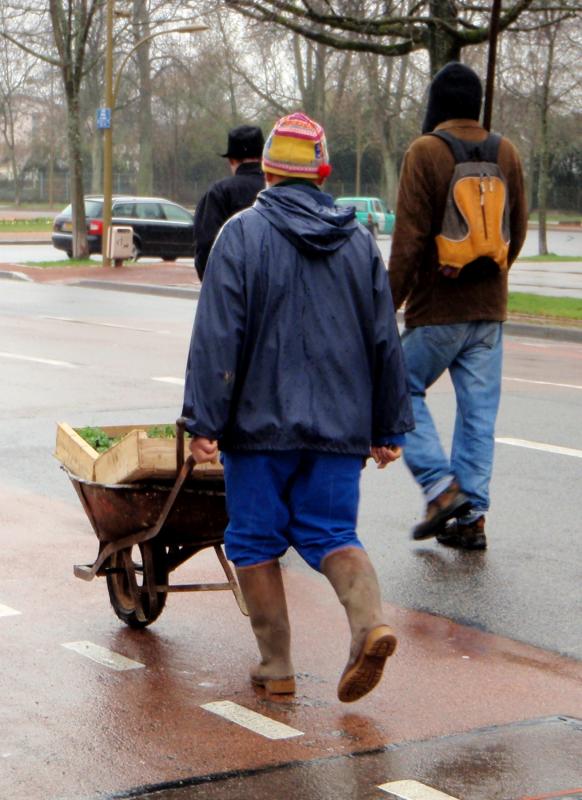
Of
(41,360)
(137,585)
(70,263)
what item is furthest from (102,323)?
(137,585)

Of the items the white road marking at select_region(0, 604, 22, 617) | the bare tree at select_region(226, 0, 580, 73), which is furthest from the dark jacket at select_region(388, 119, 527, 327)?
the bare tree at select_region(226, 0, 580, 73)

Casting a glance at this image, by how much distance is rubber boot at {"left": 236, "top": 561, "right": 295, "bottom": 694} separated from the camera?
14.2ft

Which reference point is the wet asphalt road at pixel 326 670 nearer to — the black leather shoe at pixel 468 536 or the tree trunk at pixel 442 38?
the black leather shoe at pixel 468 536

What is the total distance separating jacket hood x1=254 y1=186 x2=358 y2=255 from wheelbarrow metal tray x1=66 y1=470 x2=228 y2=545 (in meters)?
0.92

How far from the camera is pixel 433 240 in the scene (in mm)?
6414

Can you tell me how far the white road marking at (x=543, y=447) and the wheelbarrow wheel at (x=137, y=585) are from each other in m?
4.43

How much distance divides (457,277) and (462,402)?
59 cm

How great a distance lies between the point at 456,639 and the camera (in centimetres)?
517

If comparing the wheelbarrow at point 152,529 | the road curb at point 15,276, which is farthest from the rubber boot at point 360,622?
the road curb at point 15,276

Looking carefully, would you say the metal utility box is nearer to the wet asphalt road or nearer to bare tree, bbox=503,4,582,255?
bare tree, bbox=503,4,582,255

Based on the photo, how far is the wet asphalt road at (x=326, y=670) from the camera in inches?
149

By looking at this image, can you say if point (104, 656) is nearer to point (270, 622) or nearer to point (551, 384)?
point (270, 622)

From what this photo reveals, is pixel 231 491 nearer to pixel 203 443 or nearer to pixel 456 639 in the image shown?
pixel 203 443

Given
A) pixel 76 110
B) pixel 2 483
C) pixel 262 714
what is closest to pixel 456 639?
pixel 262 714
